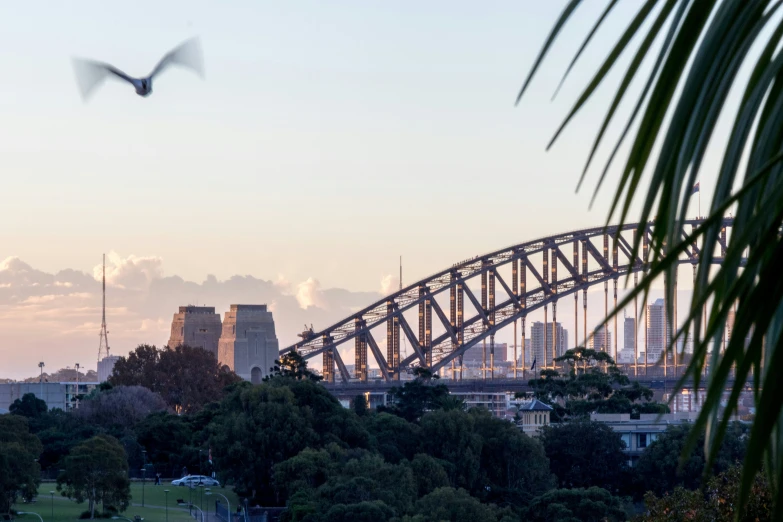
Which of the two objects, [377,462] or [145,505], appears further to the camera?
[145,505]

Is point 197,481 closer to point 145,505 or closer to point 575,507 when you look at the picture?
point 145,505

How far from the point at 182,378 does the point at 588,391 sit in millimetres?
59266

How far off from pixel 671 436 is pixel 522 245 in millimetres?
66378

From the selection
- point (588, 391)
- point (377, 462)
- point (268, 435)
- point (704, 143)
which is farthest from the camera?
point (588, 391)

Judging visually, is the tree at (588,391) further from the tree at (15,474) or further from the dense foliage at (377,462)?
the tree at (15,474)

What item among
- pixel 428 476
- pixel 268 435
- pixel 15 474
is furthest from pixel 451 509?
pixel 15 474

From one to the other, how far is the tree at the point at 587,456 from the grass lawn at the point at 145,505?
27071 millimetres

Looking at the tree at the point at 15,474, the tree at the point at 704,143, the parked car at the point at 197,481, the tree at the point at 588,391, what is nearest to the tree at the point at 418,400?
the tree at the point at 588,391

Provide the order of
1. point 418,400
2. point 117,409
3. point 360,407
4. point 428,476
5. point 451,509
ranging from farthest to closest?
point 117,409
point 418,400
point 360,407
point 428,476
point 451,509

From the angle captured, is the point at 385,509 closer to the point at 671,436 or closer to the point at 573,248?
the point at 671,436

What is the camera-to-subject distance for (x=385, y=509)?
259 feet

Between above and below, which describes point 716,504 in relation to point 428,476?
above

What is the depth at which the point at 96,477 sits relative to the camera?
97.8 m

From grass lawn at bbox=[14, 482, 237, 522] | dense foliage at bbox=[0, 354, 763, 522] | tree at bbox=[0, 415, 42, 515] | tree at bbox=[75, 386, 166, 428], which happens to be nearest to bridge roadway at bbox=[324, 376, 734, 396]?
tree at bbox=[75, 386, 166, 428]
